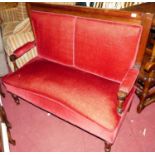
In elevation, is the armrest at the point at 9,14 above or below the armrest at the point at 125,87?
above

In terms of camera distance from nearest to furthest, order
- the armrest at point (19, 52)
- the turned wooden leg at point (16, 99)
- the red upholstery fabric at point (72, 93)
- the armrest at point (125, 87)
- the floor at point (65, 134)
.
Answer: the armrest at point (125, 87) → the red upholstery fabric at point (72, 93) → the floor at point (65, 134) → the armrest at point (19, 52) → the turned wooden leg at point (16, 99)

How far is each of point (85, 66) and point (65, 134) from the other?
30.5 inches

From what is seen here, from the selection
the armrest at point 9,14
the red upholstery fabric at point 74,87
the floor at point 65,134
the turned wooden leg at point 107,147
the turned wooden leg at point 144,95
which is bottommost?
the floor at point 65,134

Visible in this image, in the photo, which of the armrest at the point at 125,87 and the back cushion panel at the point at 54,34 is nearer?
the armrest at the point at 125,87

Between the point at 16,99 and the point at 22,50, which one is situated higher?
the point at 22,50

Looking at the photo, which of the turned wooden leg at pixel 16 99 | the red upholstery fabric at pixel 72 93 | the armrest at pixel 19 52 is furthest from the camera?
the turned wooden leg at pixel 16 99

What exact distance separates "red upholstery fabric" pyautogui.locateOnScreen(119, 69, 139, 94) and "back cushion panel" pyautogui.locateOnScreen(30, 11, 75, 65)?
723 mm

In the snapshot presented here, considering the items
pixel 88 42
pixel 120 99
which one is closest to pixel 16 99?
pixel 88 42

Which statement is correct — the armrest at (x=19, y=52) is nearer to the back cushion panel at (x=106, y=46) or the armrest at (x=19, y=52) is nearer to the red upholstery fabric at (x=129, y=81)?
the back cushion panel at (x=106, y=46)

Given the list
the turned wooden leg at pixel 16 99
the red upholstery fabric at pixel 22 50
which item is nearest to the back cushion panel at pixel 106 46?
the red upholstery fabric at pixel 22 50

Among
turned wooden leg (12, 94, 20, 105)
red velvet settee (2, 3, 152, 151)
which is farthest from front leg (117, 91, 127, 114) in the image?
turned wooden leg (12, 94, 20, 105)

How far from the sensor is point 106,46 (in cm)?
179

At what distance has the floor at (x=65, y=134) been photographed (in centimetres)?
193

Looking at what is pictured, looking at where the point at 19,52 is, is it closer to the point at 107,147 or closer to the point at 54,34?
the point at 54,34
